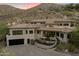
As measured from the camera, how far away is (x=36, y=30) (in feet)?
7.09

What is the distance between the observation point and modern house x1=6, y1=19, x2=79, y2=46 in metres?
2.14

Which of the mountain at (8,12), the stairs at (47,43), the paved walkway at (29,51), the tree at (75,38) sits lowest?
the paved walkway at (29,51)

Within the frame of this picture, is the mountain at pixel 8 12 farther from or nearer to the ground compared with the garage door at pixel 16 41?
farther from the ground

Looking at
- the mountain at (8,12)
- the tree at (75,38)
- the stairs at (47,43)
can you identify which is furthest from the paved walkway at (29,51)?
the mountain at (8,12)

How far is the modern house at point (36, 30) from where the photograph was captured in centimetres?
214

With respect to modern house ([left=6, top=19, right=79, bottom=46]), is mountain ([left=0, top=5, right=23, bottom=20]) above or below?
above

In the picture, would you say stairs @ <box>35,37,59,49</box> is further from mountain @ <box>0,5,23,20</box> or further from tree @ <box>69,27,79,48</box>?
mountain @ <box>0,5,23,20</box>

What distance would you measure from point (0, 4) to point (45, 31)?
1.32 feet

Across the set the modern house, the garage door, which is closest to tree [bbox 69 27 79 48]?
the modern house

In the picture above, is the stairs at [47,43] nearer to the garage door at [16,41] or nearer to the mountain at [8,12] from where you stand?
the garage door at [16,41]

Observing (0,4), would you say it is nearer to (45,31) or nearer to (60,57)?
(45,31)

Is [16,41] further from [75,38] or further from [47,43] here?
[75,38]

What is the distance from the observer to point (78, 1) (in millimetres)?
2111

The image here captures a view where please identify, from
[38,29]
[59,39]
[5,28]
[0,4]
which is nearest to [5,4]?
[0,4]
